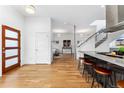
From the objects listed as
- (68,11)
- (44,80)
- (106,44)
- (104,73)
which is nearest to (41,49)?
(68,11)

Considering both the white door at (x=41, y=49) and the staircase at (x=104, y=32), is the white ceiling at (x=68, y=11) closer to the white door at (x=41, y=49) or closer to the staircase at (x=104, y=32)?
the staircase at (x=104, y=32)

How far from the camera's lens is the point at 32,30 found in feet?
23.7

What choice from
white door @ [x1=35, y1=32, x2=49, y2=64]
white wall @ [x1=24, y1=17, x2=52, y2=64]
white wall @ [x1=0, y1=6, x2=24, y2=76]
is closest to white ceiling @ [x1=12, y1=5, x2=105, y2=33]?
white wall @ [x1=0, y1=6, x2=24, y2=76]

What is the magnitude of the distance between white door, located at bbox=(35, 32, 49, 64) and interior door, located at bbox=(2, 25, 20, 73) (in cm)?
124

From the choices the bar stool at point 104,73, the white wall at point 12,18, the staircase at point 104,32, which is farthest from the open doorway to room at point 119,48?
the white wall at point 12,18

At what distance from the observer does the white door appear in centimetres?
723

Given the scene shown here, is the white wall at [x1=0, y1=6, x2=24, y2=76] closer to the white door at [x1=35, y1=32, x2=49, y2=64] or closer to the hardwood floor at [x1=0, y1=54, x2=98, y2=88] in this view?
the white door at [x1=35, y1=32, x2=49, y2=64]

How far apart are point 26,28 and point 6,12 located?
2.22 metres

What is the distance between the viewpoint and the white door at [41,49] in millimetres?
7230

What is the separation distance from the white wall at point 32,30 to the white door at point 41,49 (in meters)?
0.18

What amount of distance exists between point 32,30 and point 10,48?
6.82 ft
